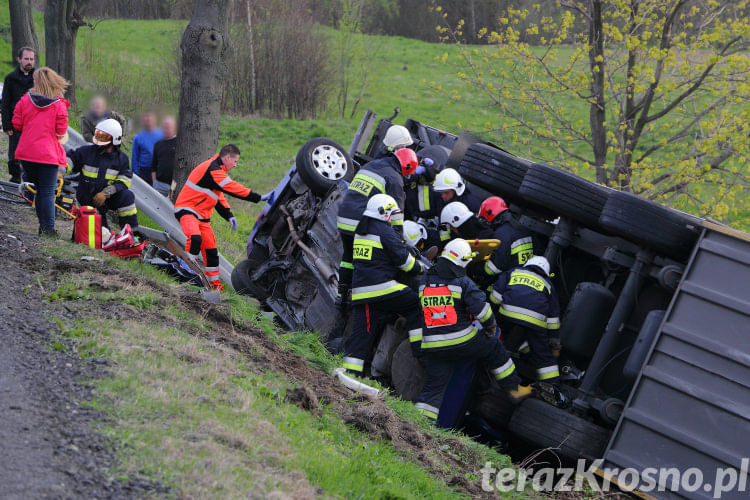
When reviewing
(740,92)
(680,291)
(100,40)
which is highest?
(740,92)

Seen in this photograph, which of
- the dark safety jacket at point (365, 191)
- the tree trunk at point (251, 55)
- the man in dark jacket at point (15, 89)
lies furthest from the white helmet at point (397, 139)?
the tree trunk at point (251, 55)

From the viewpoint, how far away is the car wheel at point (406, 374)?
6230 mm

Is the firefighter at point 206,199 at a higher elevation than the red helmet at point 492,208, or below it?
below

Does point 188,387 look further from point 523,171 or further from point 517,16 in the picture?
point 517,16

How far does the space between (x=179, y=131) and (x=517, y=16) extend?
5.94m

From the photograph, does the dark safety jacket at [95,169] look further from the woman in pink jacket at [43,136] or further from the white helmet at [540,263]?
the white helmet at [540,263]

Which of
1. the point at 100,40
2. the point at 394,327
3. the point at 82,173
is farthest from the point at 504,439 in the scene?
the point at 100,40

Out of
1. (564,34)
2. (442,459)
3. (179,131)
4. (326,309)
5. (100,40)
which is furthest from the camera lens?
(100,40)

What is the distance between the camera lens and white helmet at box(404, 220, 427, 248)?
22.9 ft

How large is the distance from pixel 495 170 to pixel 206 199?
3035 millimetres

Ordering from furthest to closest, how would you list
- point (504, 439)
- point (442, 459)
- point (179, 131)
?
point (179, 131) → point (504, 439) → point (442, 459)

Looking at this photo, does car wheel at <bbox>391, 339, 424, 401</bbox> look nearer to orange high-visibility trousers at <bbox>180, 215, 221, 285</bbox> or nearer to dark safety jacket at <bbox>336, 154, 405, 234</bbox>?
dark safety jacket at <bbox>336, 154, 405, 234</bbox>

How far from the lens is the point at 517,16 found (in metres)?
12.1

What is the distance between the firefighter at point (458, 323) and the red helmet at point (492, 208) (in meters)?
1.16
